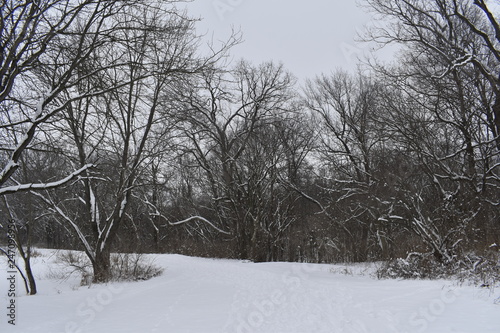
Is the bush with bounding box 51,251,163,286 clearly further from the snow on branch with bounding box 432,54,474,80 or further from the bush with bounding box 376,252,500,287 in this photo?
the snow on branch with bounding box 432,54,474,80

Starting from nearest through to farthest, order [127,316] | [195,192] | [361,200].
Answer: [127,316], [361,200], [195,192]

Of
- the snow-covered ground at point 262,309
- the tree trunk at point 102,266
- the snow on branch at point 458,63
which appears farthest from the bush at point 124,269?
the snow on branch at point 458,63

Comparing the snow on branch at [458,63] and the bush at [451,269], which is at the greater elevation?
the snow on branch at [458,63]

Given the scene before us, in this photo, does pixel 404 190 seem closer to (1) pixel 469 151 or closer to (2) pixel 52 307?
(1) pixel 469 151

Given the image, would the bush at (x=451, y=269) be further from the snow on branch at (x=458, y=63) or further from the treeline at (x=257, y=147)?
the snow on branch at (x=458, y=63)

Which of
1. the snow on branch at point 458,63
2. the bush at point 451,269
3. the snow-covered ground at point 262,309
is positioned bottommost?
the snow-covered ground at point 262,309

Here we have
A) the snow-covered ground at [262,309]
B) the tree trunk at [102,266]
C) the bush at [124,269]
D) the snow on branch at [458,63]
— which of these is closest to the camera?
the snow-covered ground at [262,309]

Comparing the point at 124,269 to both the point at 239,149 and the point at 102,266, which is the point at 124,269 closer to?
the point at 102,266

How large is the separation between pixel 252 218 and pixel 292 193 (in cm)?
448

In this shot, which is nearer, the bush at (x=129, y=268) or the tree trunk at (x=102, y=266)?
Answer: the tree trunk at (x=102, y=266)

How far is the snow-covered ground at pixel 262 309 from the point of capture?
5.19 metres

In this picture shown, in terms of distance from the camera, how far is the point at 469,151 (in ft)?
44.6

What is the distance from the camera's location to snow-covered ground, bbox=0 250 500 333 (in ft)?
17.0

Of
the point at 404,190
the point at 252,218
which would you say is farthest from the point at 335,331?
the point at 252,218
